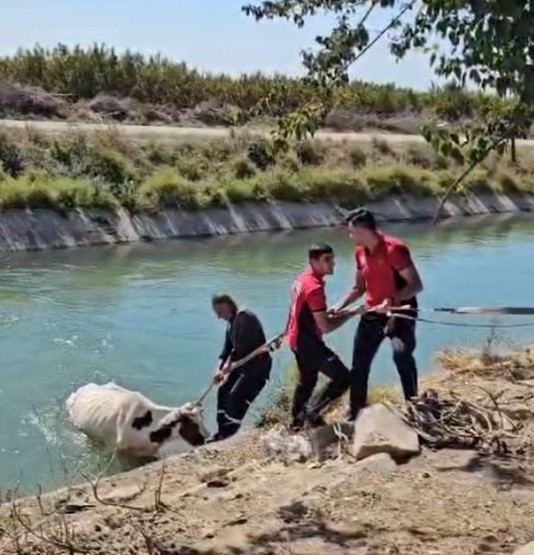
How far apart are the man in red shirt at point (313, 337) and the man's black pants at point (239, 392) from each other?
1.46ft

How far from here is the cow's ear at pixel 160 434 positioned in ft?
32.1

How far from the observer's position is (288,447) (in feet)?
26.9

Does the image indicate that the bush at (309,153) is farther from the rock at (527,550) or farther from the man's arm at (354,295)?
the rock at (527,550)

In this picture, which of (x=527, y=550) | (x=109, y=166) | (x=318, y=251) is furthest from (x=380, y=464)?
(x=109, y=166)

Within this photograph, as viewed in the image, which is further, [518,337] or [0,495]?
[518,337]

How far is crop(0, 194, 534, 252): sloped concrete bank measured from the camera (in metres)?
23.8

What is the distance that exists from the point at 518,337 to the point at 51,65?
1066 inches

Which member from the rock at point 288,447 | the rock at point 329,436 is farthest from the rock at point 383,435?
the rock at point 288,447

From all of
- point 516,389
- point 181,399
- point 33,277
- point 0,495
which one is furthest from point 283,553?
point 33,277

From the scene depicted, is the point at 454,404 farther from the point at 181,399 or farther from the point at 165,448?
the point at 181,399

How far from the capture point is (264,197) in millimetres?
28219

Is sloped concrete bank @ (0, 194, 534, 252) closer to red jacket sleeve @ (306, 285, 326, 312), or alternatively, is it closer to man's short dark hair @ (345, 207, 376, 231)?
red jacket sleeve @ (306, 285, 326, 312)

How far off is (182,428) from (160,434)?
19cm

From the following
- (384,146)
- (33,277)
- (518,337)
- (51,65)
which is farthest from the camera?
(51,65)
